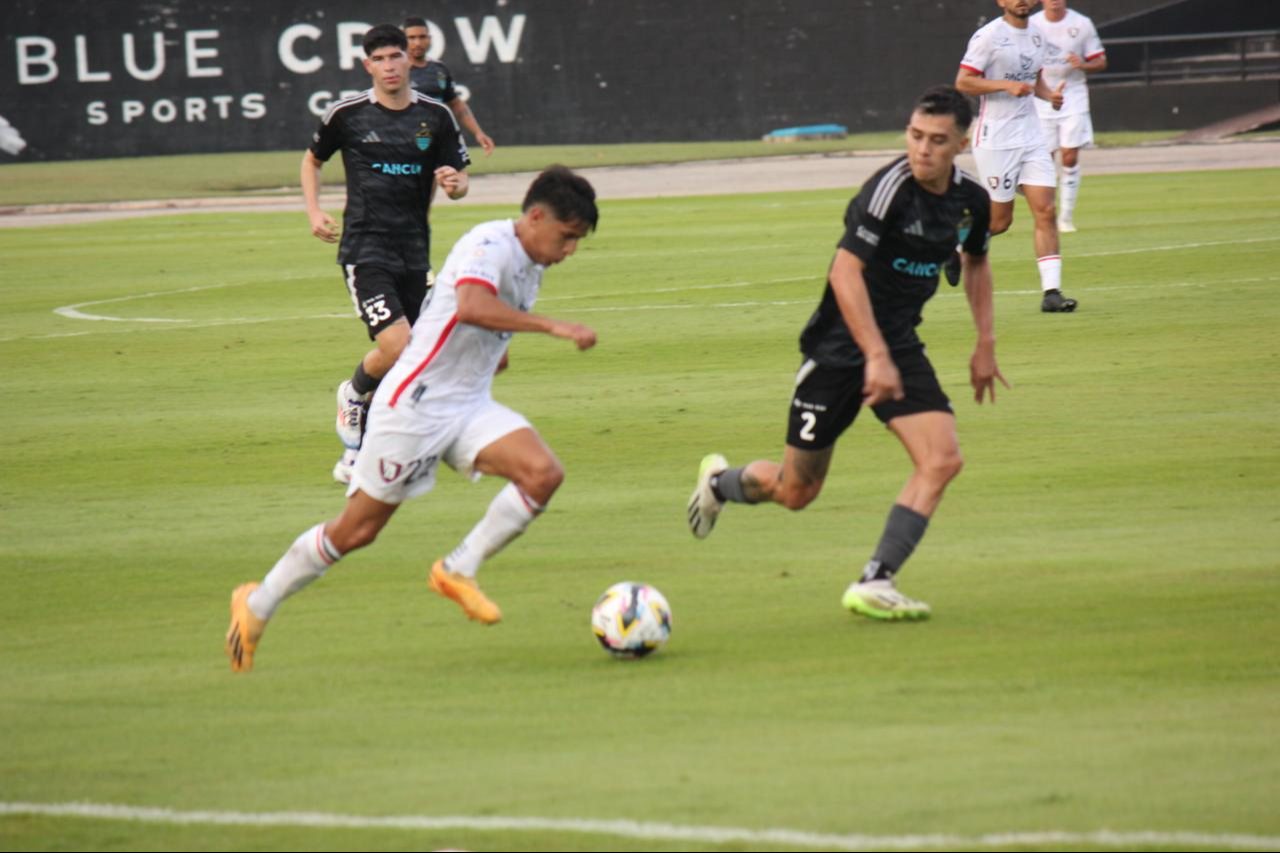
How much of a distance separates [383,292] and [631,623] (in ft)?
15.1

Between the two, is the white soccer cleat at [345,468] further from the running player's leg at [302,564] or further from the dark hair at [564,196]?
the dark hair at [564,196]

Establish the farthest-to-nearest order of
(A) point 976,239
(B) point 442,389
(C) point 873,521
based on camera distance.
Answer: (C) point 873,521 < (A) point 976,239 < (B) point 442,389

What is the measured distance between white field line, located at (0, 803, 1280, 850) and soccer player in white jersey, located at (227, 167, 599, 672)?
161cm

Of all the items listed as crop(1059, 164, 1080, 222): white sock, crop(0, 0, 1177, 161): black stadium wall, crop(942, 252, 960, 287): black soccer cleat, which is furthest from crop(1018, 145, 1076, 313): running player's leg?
crop(0, 0, 1177, 161): black stadium wall

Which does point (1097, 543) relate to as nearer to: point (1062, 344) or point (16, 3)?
point (1062, 344)

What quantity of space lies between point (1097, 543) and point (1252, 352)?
217 inches

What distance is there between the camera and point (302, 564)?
6.99 meters

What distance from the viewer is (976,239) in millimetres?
7738

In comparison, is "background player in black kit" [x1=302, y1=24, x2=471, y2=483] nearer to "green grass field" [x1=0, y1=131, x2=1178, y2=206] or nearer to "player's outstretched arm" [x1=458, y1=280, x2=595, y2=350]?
"player's outstretched arm" [x1=458, y1=280, x2=595, y2=350]

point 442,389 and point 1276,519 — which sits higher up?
point 442,389

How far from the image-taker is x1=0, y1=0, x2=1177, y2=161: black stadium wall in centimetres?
4050

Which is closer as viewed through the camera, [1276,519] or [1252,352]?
[1276,519]

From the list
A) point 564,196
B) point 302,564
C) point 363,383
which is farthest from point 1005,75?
point 302,564

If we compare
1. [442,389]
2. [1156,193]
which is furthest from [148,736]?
[1156,193]
